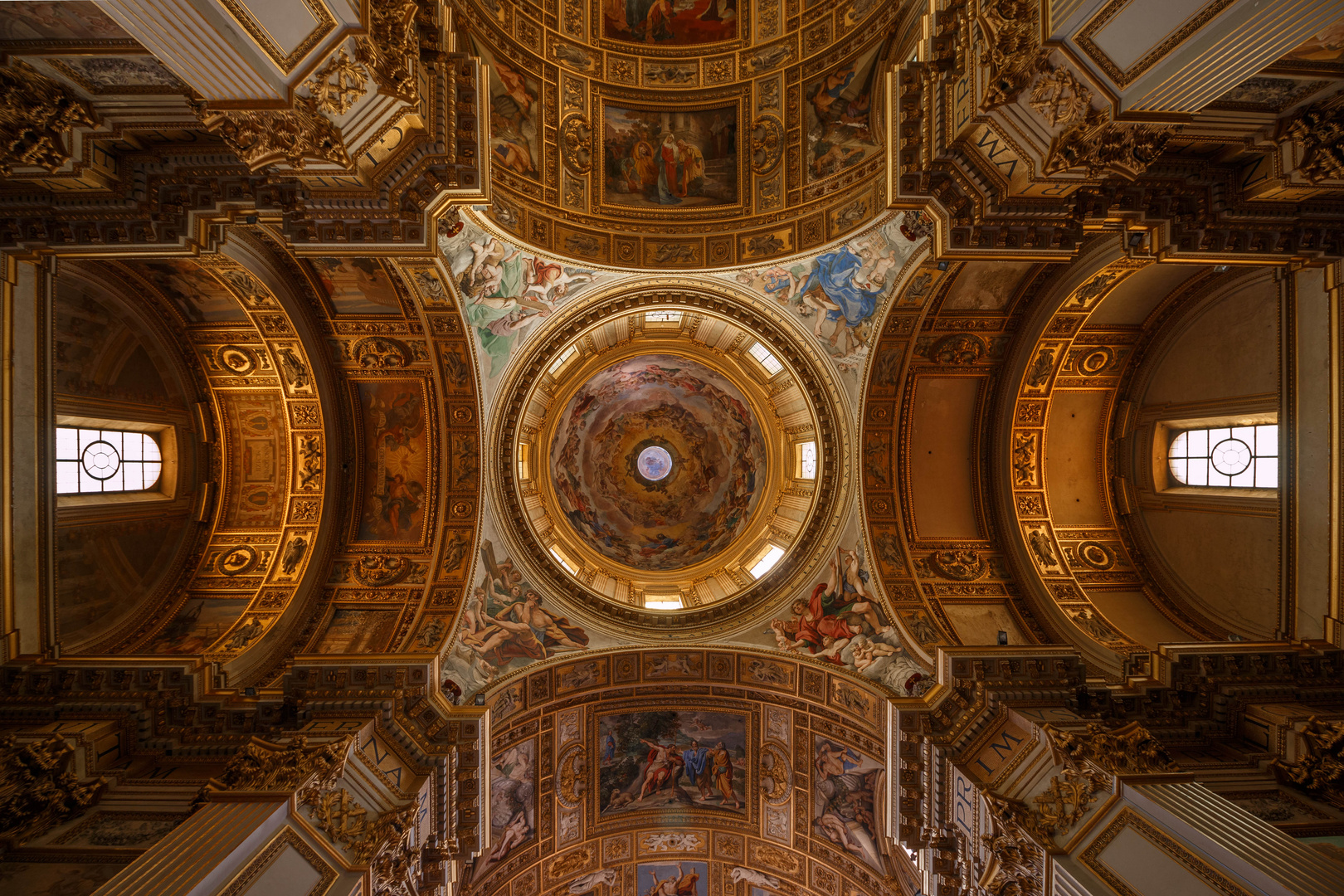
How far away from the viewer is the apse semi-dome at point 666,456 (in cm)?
1484

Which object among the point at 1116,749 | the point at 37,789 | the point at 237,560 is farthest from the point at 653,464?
the point at 37,789

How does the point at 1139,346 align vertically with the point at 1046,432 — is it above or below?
above

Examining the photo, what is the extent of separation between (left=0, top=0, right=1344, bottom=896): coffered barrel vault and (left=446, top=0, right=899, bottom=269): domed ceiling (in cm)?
11

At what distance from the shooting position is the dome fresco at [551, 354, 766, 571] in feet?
60.1

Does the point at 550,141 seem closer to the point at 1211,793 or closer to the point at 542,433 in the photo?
the point at 542,433

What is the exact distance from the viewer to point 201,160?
8898 mm

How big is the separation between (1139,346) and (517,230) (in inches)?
579

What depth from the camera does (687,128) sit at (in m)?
13.9

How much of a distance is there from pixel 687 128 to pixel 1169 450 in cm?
1363

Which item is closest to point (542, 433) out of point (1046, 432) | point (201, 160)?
point (201, 160)

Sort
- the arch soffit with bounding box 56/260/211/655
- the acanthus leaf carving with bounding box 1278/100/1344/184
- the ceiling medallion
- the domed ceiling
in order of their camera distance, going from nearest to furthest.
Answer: the acanthus leaf carving with bounding box 1278/100/1344/184, the arch soffit with bounding box 56/260/211/655, the domed ceiling, the ceiling medallion

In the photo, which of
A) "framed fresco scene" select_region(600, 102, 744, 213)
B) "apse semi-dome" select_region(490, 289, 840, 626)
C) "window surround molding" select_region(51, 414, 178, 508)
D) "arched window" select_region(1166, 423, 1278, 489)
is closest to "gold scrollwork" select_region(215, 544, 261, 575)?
"window surround molding" select_region(51, 414, 178, 508)

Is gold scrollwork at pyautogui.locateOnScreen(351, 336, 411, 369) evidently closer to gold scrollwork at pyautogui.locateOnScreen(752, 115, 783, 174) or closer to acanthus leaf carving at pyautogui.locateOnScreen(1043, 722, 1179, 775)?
gold scrollwork at pyautogui.locateOnScreen(752, 115, 783, 174)

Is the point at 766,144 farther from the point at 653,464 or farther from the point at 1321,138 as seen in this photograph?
the point at 653,464
